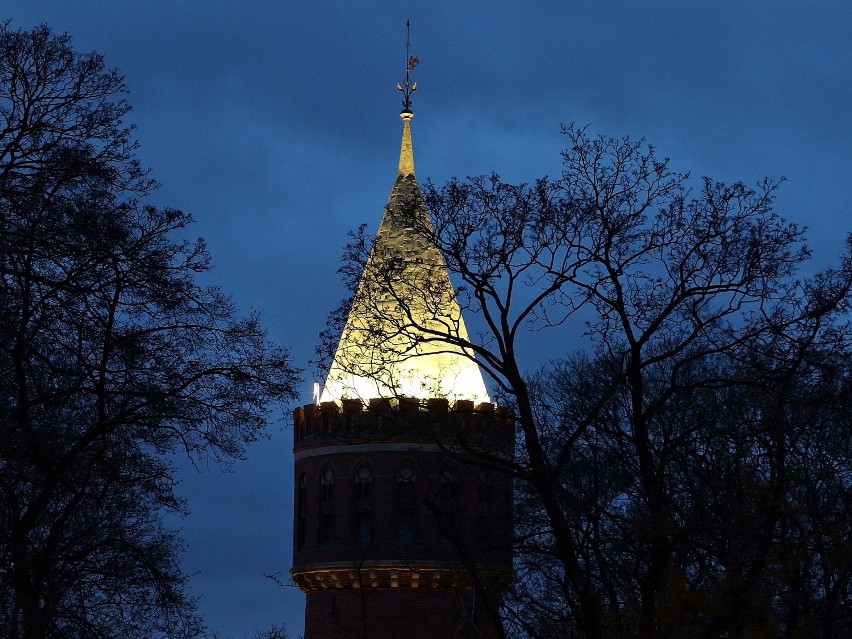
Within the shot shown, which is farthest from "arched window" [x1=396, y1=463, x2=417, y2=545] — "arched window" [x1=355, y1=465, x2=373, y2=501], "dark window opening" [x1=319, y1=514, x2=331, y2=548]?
"dark window opening" [x1=319, y1=514, x2=331, y2=548]

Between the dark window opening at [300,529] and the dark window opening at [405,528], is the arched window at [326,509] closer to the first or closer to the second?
the dark window opening at [300,529]

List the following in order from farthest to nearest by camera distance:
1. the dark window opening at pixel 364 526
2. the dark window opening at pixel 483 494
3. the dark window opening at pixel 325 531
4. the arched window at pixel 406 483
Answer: the dark window opening at pixel 483 494
the dark window opening at pixel 325 531
the dark window opening at pixel 364 526
the arched window at pixel 406 483

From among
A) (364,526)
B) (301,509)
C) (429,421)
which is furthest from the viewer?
(301,509)

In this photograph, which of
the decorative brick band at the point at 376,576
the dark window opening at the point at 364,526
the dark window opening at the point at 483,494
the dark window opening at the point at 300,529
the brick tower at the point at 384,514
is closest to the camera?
the decorative brick band at the point at 376,576

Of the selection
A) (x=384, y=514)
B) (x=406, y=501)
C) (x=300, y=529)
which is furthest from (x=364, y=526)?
(x=300, y=529)

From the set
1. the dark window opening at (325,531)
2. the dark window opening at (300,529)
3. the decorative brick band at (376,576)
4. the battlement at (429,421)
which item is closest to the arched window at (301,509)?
the dark window opening at (300,529)

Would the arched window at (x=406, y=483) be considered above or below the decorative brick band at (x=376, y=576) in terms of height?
above

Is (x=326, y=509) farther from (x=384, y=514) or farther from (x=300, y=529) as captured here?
(x=384, y=514)

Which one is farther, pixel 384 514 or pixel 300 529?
pixel 300 529

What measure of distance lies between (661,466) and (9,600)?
8947 mm

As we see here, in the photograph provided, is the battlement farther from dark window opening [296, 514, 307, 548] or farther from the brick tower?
dark window opening [296, 514, 307, 548]

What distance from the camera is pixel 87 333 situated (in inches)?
680

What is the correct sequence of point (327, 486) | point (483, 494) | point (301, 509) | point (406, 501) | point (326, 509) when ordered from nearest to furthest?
point (406, 501), point (326, 509), point (483, 494), point (327, 486), point (301, 509)

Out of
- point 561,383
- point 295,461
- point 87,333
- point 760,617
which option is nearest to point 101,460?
point 87,333
